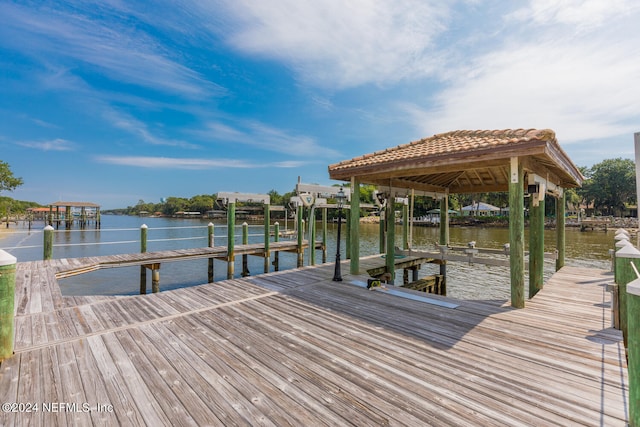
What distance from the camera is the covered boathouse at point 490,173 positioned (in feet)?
14.9

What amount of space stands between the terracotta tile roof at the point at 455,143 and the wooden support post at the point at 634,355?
325cm

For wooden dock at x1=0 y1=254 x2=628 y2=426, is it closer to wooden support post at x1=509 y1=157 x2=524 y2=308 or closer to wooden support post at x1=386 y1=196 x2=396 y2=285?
wooden support post at x1=509 y1=157 x2=524 y2=308

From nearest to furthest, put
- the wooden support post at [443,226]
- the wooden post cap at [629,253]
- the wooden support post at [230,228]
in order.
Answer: the wooden post cap at [629,253], the wooden support post at [230,228], the wooden support post at [443,226]

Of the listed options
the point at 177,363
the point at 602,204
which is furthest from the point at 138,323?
the point at 602,204

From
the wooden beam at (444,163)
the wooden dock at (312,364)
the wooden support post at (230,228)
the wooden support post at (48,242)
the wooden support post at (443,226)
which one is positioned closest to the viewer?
the wooden dock at (312,364)

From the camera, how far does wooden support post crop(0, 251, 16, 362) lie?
2781mm

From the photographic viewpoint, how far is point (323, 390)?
2.40m

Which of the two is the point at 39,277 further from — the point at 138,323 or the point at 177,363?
the point at 177,363

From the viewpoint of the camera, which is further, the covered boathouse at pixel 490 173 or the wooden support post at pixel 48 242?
the wooden support post at pixel 48 242

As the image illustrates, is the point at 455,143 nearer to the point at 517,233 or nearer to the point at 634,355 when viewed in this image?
the point at 517,233

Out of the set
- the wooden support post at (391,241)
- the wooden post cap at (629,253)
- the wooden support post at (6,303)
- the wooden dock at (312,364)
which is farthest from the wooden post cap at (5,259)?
the wooden support post at (391,241)

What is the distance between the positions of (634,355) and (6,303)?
5.08 meters

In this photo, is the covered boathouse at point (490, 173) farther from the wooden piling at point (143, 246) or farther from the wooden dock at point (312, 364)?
the wooden piling at point (143, 246)

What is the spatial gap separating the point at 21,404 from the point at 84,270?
7.01 m
